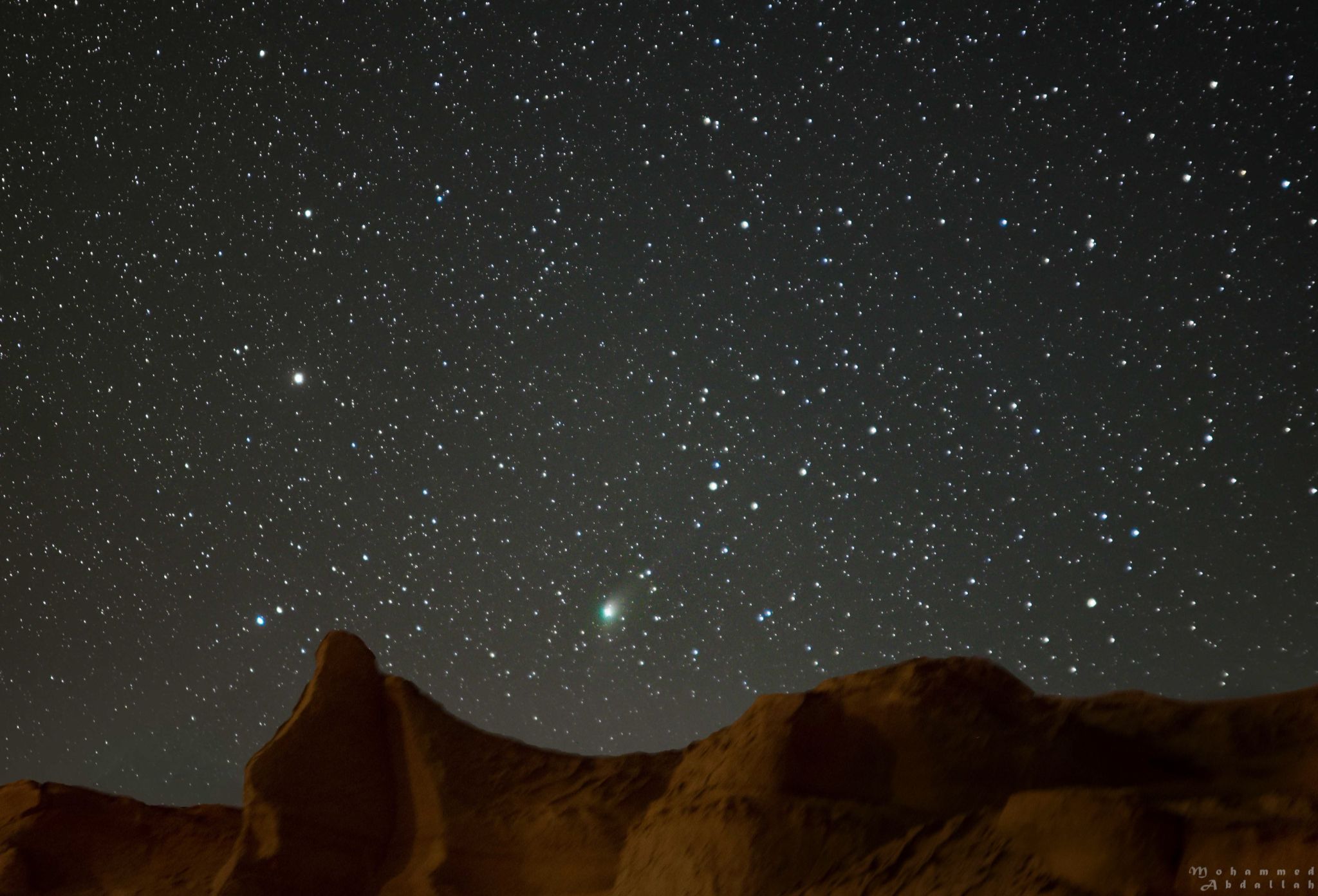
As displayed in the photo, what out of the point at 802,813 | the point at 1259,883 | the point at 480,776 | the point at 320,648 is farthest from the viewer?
the point at 320,648

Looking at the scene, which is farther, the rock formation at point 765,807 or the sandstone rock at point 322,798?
the sandstone rock at point 322,798

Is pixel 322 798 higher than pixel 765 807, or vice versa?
pixel 322 798

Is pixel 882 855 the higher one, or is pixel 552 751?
pixel 552 751

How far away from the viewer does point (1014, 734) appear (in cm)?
1043

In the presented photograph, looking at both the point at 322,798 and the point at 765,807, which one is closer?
the point at 765,807

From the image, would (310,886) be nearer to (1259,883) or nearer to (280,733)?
(280,733)

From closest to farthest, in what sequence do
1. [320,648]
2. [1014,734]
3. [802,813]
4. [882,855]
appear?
[882,855] < [802,813] < [1014,734] < [320,648]

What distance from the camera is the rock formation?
7535 mm

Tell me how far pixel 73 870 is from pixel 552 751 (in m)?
7.22

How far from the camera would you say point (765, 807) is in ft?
31.9

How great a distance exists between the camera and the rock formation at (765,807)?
7535 millimetres

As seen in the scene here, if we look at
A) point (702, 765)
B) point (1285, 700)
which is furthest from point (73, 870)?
point (1285, 700)

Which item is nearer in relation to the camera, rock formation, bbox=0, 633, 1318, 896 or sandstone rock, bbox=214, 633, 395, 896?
rock formation, bbox=0, 633, 1318, 896

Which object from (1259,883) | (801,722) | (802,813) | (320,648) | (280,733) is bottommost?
(1259,883)
